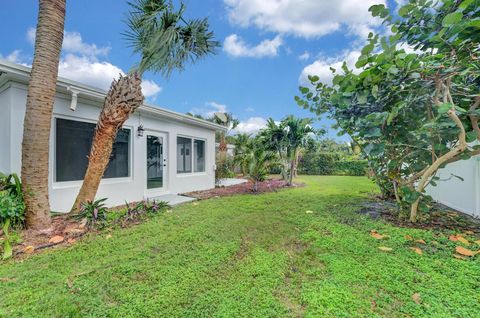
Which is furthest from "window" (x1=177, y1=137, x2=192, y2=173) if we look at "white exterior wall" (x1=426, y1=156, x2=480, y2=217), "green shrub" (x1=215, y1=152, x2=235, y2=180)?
"white exterior wall" (x1=426, y1=156, x2=480, y2=217)

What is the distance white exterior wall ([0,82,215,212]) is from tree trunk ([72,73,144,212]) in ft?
3.10

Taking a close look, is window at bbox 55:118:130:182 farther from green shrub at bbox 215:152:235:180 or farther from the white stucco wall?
green shrub at bbox 215:152:235:180

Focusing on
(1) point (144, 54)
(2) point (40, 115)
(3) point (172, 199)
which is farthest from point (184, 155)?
(2) point (40, 115)

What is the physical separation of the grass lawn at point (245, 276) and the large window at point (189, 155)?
4.69 meters

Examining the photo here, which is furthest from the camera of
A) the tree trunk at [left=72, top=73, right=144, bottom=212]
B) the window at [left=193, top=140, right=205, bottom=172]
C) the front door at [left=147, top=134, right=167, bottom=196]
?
the window at [left=193, top=140, right=205, bottom=172]

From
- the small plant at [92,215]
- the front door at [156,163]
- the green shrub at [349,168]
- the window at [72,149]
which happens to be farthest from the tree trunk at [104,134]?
the green shrub at [349,168]

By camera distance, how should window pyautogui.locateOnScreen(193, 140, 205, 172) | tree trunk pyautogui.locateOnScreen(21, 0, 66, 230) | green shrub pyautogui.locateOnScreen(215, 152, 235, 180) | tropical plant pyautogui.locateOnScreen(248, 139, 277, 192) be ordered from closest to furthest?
tree trunk pyautogui.locateOnScreen(21, 0, 66, 230), tropical plant pyautogui.locateOnScreen(248, 139, 277, 192), window pyautogui.locateOnScreen(193, 140, 205, 172), green shrub pyautogui.locateOnScreen(215, 152, 235, 180)

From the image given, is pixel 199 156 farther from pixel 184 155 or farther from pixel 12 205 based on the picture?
pixel 12 205

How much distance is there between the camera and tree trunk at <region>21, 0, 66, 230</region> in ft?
12.9

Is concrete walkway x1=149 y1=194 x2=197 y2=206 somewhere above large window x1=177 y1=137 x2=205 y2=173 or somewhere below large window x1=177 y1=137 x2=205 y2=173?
below

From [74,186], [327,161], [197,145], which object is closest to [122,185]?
[74,186]

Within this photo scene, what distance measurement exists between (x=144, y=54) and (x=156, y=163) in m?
3.76

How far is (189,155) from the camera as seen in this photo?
923 cm

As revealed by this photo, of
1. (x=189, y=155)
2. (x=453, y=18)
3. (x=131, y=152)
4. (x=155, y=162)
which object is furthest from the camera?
(x=189, y=155)
